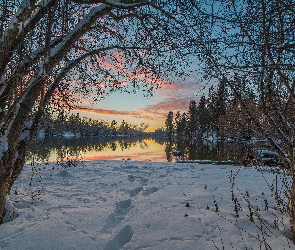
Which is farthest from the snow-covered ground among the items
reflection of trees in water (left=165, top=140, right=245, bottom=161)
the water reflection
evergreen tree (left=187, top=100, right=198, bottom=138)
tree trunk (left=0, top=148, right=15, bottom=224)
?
evergreen tree (left=187, top=100, right=198, bottom=138)

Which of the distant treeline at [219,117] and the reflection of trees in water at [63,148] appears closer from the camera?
the distant treeline at [219,117]

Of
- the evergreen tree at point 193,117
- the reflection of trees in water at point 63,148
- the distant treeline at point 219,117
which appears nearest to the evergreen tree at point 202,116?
the distant treeline at point 219,117

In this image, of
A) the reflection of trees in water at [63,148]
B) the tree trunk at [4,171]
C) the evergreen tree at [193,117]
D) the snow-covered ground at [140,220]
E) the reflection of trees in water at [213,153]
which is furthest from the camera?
the evergreen tree at [193,117]

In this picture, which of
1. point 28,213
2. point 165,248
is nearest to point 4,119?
point 28,213

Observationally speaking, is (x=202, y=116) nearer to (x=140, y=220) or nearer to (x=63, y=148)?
(x=63, y=148)

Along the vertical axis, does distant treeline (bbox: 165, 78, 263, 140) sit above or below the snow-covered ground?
above

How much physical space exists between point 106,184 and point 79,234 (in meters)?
3.55

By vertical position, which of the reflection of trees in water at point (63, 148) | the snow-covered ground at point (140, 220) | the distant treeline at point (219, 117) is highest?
the distant treeline at point (219, 117)

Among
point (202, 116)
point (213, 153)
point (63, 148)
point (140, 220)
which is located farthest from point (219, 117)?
point (140, 220)

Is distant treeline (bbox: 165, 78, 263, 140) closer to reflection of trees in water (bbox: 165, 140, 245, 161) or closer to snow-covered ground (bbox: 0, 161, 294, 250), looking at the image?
snow-covered ground (bbox: 0, 161, 294, 250)

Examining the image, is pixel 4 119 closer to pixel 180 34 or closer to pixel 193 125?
pixel 180 34

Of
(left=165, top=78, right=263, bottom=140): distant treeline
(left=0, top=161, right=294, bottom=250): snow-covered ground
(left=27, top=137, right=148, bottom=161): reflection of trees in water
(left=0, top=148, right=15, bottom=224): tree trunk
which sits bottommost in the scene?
(left=27, top=137, right=148, bottom=161): reflection of trees in water

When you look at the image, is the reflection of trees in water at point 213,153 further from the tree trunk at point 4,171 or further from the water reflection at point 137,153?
the tree trunk at point 4,171

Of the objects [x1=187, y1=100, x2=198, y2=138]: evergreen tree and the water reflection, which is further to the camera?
[x1=187, y1=100, x2=198, y2=138]: evergreen tree
